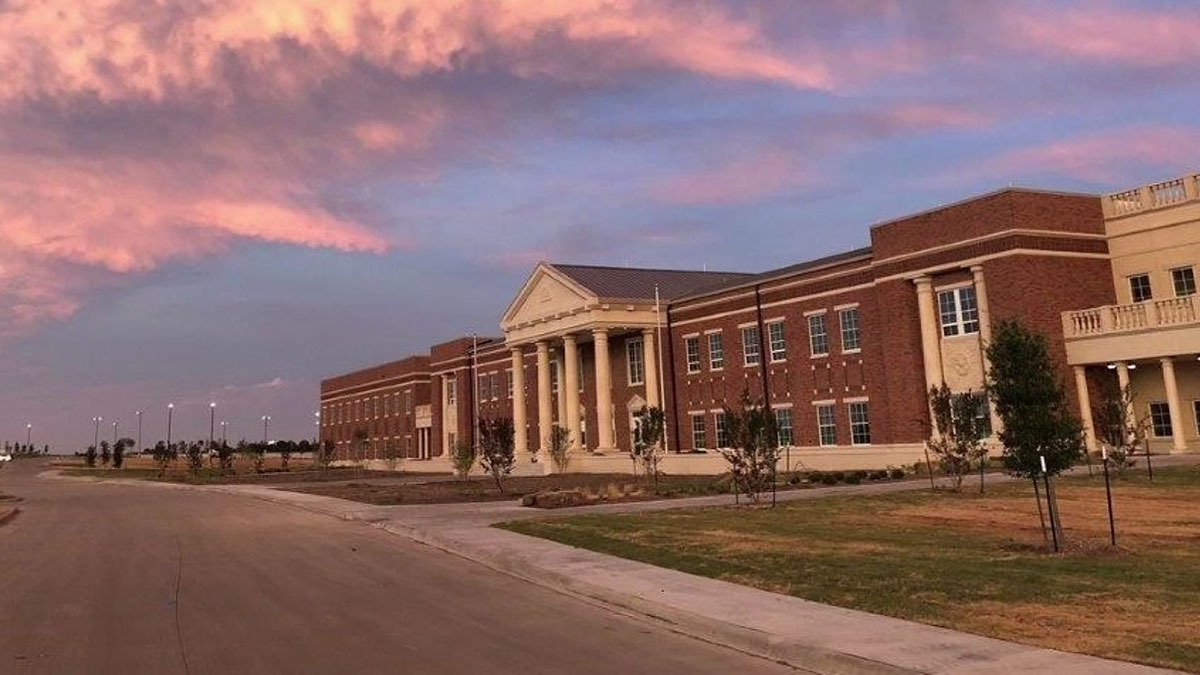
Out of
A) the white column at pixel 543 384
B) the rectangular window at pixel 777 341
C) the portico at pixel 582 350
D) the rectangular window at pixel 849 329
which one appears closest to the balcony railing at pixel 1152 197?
the rectangular window at pixel 849 329

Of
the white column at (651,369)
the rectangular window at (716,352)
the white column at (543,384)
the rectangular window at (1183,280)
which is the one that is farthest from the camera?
the white column at (543,384)

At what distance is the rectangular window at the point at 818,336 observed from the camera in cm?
4669

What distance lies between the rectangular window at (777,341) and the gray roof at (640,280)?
1242 centimetres

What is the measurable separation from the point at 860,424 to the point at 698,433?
12.8 meters

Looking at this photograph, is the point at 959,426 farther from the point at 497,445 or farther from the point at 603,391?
the point at 603,391

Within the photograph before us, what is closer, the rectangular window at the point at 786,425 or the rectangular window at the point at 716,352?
the rectangular window at the point at 786,425

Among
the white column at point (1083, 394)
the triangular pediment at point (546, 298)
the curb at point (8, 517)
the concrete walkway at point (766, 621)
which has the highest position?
the triangular pediment at point (546, 298)

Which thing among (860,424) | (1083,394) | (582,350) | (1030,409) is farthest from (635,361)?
(1030,409)

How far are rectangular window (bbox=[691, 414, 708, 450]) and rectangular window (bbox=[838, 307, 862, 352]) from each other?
12054mm

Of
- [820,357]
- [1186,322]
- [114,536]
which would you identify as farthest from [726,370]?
[114,536]

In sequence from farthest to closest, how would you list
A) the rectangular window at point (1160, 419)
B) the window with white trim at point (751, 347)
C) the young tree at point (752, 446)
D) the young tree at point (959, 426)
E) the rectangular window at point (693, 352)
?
the rectangular window at point (693, 352)
the window with white trim at point (751, 347)
the rectangular window at point (1160, 419)
the young tree at point (959, 426)
the young tree at point (752, 446)

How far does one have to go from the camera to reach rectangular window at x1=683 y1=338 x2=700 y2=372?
55.6 meters

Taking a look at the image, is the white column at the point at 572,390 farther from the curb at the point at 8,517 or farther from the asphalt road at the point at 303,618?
the asphalt road at the point at 303,618

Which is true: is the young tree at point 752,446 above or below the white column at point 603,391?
below
